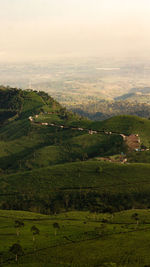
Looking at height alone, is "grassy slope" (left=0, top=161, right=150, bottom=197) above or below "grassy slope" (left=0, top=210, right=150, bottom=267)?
above

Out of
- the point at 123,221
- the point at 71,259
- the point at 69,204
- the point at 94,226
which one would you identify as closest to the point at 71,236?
the point at 94,226

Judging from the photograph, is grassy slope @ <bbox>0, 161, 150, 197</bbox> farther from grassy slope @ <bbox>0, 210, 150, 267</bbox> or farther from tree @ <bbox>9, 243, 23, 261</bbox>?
tree @ <bbox>9, 243, 23, 261</bbox>

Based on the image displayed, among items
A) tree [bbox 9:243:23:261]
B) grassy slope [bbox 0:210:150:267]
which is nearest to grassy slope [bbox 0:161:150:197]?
grassy slope [bbox 0:210:150:267]

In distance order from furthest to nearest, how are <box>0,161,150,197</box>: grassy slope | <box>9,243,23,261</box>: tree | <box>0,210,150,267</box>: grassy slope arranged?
<box>0,161,150,197</box>: grassy slope, <box>9,243,23,261</box>: tree, <box>0,210,150,267</box>: grassy slope

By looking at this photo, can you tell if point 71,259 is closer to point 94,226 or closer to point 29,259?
point 29,259

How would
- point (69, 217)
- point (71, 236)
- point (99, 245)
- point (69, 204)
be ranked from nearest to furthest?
point (99, 245) → point (71, 236) → point (69, 217) → point (69, 204)

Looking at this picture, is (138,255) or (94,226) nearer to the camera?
(138,255)

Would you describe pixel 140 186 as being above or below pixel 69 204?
above

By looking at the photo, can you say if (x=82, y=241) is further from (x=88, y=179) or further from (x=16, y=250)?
(x=88, y=179)
